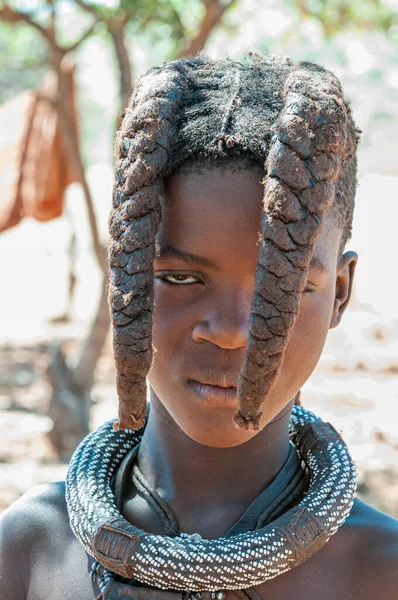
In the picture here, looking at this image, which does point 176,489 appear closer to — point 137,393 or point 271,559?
point 271,559

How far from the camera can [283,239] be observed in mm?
1354

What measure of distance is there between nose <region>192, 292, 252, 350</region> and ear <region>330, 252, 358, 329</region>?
35 cm

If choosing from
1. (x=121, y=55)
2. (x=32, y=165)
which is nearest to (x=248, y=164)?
(x=121, y=55)

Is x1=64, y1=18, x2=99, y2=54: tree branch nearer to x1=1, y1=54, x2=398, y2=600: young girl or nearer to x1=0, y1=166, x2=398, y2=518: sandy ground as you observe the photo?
x1=0, y1=166, x2=398, y2=518: sandy ground

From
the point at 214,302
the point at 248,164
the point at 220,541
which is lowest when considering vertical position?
the point at 220,541

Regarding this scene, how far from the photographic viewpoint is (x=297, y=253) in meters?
1.36

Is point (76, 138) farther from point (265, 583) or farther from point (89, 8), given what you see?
point (265, 583)

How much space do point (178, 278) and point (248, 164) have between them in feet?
0.83

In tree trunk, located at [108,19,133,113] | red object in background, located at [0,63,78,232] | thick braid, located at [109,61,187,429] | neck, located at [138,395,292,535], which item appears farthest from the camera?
red object in background, located at [0,63,78,232]

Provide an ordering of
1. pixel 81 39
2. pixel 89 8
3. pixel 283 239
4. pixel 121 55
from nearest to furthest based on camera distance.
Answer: pixel 283 239 → pixel 121 55 → pixel 89 8 → pixel 81 39

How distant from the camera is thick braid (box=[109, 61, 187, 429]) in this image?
1454 millimetres

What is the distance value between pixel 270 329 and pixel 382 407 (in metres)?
7.23

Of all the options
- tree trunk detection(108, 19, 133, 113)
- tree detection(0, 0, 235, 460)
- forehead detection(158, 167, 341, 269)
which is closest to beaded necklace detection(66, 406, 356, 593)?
forehead detection(158, 167, 341, 269)

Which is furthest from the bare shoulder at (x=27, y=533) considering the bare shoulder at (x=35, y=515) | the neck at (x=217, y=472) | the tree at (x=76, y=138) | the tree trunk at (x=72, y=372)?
the tree trunk at (x=72, y=372)
